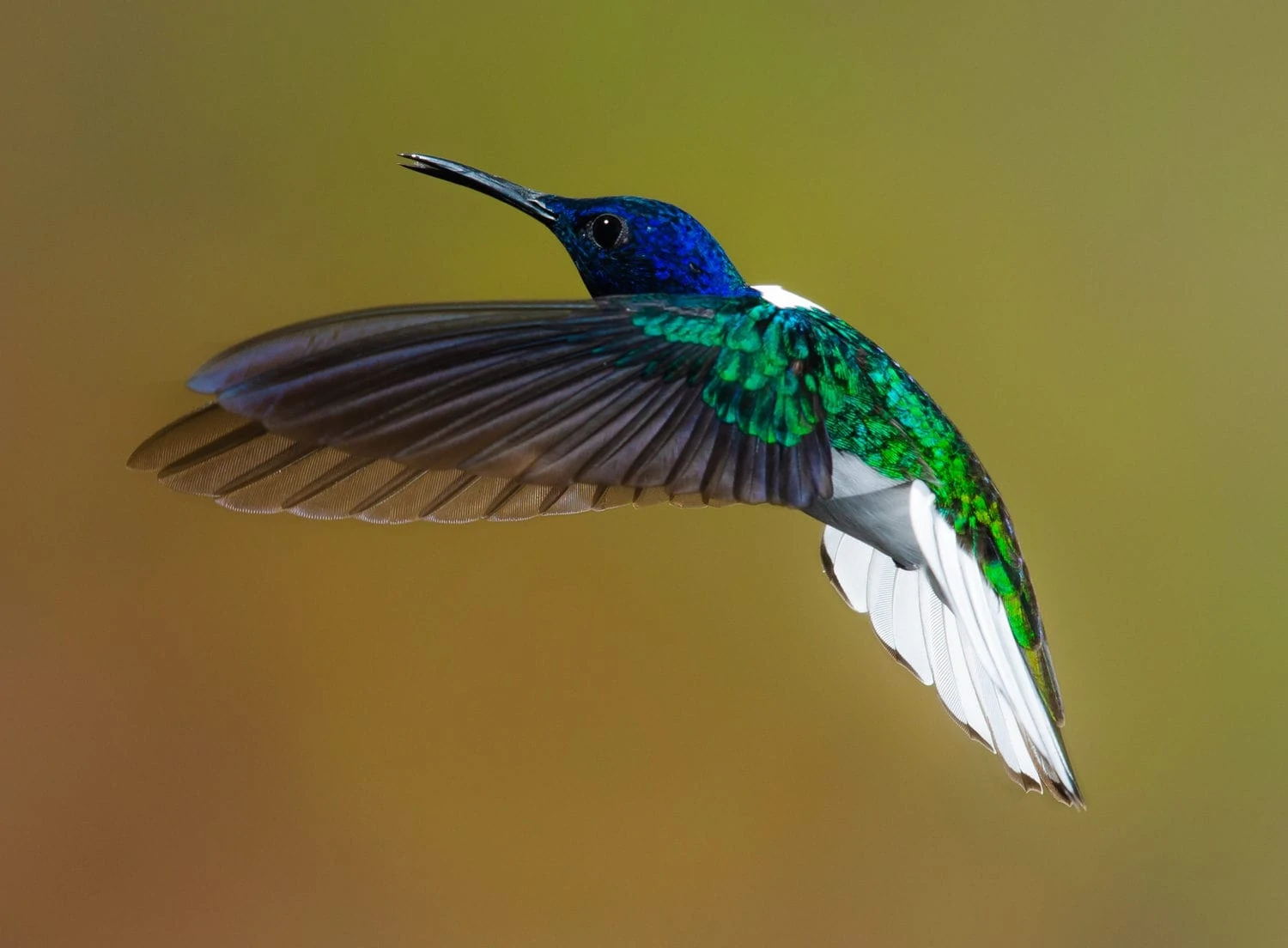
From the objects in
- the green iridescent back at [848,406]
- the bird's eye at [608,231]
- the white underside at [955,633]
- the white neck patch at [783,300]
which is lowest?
the white underside at [955,633]

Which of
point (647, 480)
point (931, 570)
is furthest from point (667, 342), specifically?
point (931, 570)

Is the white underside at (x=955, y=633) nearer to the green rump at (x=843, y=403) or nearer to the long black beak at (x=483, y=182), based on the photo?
the green rump at (x=843, y=403)

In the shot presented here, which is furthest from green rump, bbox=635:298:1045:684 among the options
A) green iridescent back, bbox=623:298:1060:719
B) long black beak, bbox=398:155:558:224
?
long black beak, bbox=398:155:558:224

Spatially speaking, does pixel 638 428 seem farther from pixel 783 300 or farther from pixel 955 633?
pixel 955 633

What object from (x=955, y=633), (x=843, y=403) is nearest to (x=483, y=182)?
(x=843, y=403)

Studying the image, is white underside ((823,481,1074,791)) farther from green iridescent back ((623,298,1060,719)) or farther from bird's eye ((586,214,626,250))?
bird's eye ((586,214,626,250))

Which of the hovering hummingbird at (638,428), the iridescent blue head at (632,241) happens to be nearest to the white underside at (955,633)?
the hovering hummingbird at (638,428)
